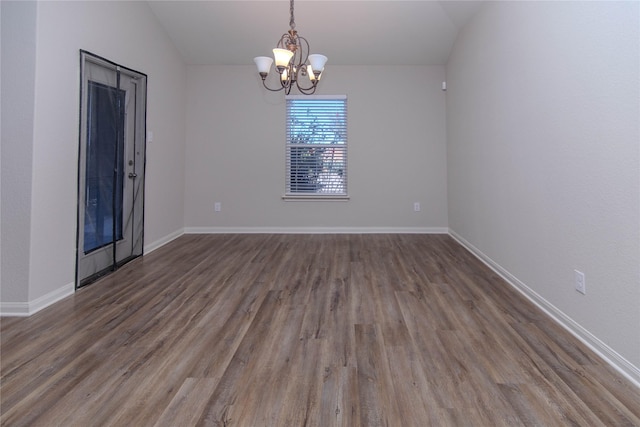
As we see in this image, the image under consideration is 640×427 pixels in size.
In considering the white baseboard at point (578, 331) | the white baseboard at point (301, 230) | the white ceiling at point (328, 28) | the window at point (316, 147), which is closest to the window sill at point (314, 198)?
the window at point (316, 147)

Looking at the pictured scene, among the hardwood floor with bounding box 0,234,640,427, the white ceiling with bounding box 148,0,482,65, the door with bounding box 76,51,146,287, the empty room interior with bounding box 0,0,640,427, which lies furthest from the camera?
the white ceiling with bounding box 148,0,482,65

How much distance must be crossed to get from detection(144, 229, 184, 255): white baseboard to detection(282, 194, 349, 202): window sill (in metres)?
1.64

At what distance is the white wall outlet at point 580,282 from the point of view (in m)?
2.00

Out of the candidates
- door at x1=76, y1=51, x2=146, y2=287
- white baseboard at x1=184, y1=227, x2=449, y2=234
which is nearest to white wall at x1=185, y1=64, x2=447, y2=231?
white baseboard at x1=184, y1=227, x2=449, y2=234

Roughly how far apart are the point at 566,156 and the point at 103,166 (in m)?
3.67

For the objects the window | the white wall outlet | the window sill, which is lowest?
the white wall outlet

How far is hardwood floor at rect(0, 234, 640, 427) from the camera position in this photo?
1404 millimetres

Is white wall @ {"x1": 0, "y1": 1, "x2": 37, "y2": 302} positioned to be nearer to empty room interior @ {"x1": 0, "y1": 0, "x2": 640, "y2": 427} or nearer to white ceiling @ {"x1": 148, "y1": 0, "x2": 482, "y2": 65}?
empty room interior @ {"x1": 0, "y1": 0, "x2": 640, "y2": 427}

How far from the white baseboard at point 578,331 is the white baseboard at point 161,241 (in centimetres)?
381

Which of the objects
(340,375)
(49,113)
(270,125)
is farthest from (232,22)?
(340,375)

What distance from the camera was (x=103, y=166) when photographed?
3189 mm

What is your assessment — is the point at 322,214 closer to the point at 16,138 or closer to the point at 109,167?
the point at 109,167

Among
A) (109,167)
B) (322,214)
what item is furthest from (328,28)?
(109,167)

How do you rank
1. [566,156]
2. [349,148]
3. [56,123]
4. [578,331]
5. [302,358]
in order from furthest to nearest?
[349,148]
[56,123]
[566,156]
[578,331]
[302,358]
